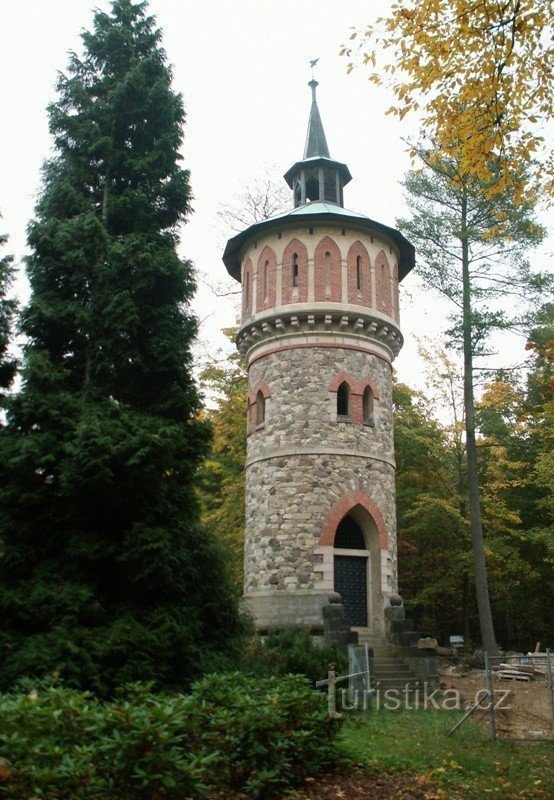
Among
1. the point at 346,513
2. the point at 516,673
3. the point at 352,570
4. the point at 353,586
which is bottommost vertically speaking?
the point at 516,673

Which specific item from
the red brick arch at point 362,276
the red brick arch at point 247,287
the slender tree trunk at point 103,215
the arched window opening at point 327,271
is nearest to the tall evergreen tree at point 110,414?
the slender tree trunk at point 103,215

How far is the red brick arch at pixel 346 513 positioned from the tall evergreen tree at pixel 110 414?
5479 mm

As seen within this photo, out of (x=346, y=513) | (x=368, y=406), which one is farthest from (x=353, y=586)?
(x=368, y=406)

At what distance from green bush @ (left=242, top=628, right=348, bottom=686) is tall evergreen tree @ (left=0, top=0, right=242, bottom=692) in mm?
2871

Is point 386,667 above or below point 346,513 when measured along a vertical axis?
below

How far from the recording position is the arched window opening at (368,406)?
1848 cm

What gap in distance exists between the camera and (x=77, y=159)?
13141mm

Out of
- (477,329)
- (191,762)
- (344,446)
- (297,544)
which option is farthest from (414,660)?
(191,762)

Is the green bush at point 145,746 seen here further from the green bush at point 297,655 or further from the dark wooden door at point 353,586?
the dark wooden door at point 353,586

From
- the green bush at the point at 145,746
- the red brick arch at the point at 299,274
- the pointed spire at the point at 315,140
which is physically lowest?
the green bush at the point at 145,746

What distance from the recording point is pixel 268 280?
1942 centimetres

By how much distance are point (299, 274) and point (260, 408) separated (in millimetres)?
3532

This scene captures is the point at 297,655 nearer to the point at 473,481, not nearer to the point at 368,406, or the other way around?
the point at 368,406

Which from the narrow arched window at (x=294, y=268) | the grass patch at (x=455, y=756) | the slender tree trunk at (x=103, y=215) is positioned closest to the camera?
the grass patch at (x=455, y=756)
